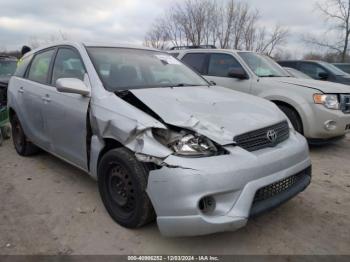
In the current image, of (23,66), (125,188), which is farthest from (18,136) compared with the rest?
Result: (125,188)

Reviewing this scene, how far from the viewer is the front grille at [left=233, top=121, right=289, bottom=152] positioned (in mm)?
2836

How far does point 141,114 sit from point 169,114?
0.77 feet

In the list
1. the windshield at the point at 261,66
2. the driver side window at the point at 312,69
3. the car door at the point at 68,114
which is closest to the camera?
the car door at the point at 68,114

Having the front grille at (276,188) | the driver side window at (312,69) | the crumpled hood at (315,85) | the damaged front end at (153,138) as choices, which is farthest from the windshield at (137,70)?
the driver side window at (312,69)

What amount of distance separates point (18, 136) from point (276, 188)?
4.24 metres

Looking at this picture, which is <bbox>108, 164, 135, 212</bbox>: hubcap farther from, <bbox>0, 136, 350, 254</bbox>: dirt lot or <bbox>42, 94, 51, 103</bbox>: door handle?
<bbox>42, 94, 51, 103</bbox>: door handle

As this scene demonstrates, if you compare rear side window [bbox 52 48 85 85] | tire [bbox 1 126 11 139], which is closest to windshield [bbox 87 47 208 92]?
rear side window [bbox 52 48 85 85]

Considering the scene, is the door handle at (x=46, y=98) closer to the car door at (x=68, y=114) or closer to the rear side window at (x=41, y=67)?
the car door at (x=68, y=114)

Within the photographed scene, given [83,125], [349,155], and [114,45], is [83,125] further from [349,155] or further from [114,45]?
[349,155]

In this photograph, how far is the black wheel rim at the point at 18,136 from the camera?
539cm

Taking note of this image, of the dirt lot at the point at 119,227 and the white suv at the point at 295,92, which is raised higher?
the white suv at the point at 295,92

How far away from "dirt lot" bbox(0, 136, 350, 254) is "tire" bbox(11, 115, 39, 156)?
0.92 m

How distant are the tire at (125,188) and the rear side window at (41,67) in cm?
193

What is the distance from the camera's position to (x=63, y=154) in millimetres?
4066
